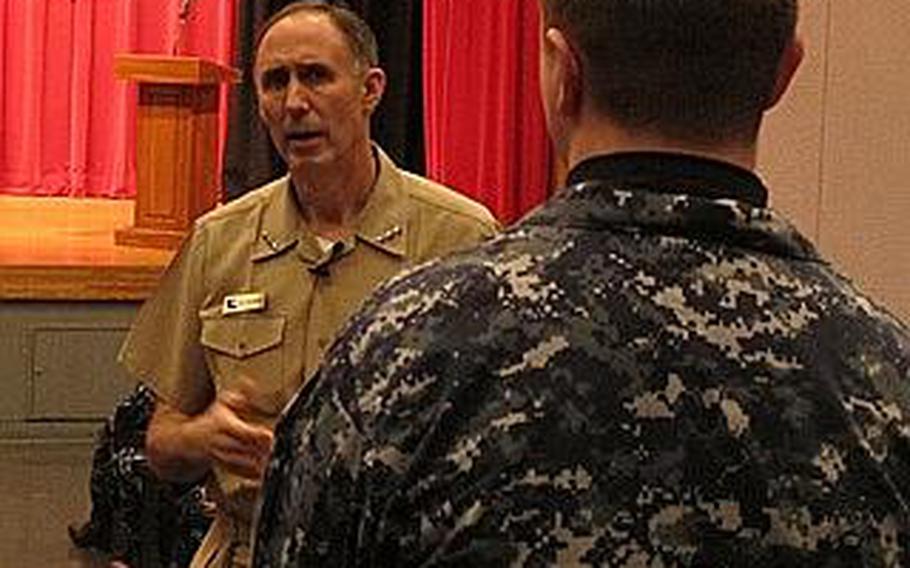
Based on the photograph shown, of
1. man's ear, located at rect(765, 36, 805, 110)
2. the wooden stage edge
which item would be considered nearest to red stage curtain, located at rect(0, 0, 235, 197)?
the wooden stage edge

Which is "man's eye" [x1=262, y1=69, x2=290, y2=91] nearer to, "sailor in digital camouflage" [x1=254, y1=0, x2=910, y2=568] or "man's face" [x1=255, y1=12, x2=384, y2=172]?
"man's face" [x1=255, y1=12, x2=384, y2=172]

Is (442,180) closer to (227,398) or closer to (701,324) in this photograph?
(227,398)

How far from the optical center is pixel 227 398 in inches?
105

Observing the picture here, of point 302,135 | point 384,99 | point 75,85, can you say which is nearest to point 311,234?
point 302,135

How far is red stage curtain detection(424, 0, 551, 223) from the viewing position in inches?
355

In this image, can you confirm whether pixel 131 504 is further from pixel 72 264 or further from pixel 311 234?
pixel 311 234

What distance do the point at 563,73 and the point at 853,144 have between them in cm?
248

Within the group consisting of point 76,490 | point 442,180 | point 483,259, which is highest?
point 483,259

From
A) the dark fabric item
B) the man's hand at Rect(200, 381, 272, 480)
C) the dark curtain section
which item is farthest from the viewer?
the dark curtain section

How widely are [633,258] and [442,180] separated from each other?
25.4 ft

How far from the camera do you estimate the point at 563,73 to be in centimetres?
136

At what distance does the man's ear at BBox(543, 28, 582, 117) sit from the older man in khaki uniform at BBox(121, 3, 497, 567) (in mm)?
1431

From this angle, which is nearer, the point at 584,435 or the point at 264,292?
the point at 584,435

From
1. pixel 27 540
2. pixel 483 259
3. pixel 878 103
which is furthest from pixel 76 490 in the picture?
pixel 483 259
